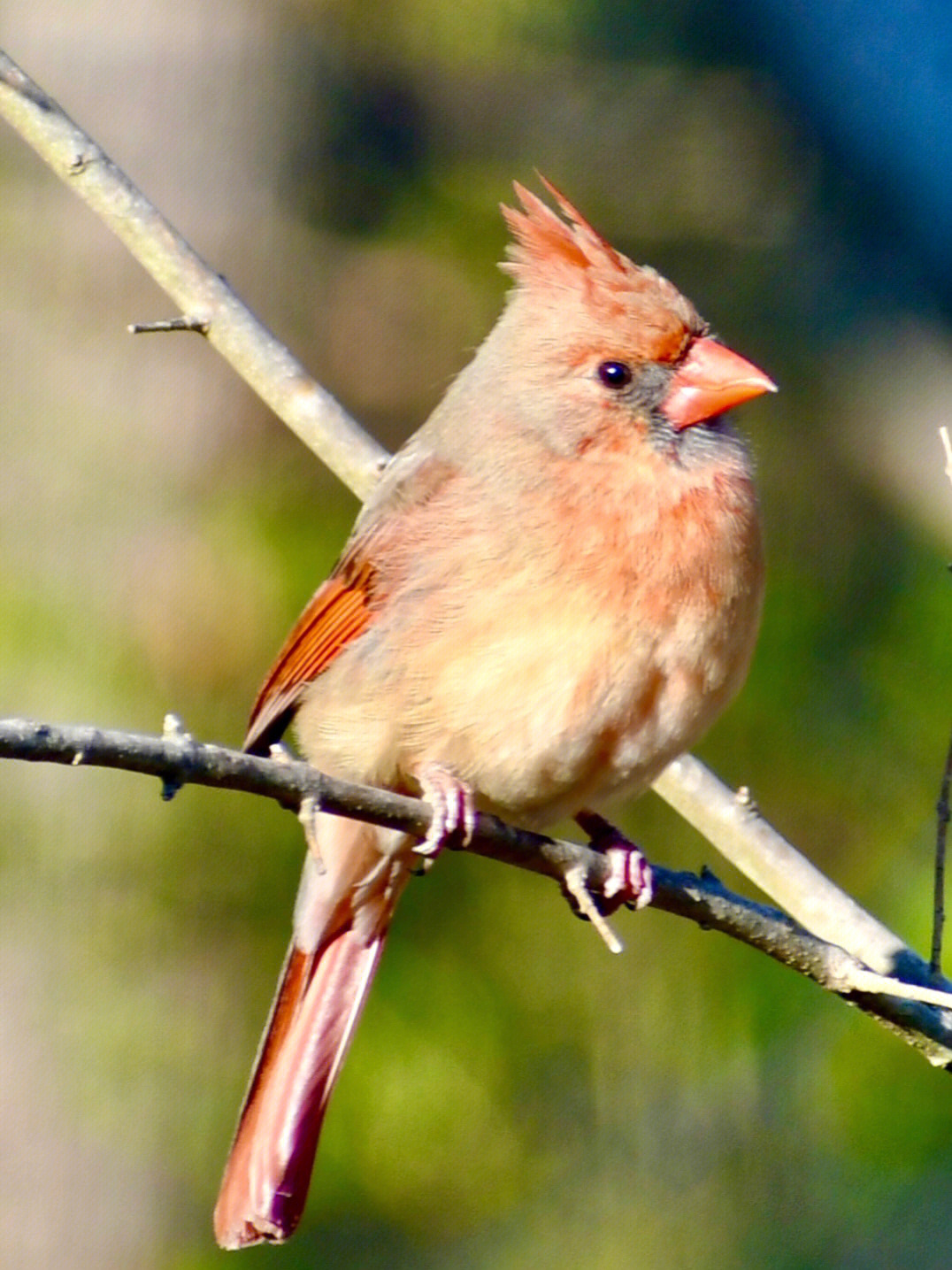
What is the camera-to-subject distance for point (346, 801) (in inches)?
74.5

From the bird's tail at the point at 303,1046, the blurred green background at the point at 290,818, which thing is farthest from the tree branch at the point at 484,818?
the blurred green background at the point at 290,818

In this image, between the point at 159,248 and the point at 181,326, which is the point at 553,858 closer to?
the point at 181,326

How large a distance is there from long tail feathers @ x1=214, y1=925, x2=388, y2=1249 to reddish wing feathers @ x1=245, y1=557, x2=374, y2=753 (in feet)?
1.26

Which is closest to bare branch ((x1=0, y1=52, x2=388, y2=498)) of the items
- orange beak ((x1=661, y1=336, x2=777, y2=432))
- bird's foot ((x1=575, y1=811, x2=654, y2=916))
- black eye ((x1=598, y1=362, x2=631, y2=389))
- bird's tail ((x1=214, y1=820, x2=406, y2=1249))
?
black eye ((x1=598, y1=362, x2=631, y2=389))

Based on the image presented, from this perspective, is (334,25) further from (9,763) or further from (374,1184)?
(374,1184)

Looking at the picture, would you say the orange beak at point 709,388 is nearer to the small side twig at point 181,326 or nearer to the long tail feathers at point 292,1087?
the small side twig at point 181,326

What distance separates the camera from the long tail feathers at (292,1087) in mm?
2873

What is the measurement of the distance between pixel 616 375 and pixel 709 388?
0.45ft

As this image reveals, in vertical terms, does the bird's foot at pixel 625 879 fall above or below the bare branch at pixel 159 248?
below

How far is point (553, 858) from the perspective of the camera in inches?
87.6

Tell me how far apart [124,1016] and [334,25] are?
2.75 m

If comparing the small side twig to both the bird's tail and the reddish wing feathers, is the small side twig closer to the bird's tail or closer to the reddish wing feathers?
the reddish wing feathers

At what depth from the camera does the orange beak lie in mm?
2732

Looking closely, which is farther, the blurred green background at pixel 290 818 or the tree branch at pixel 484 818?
the blurred green background at pixel 290 818
